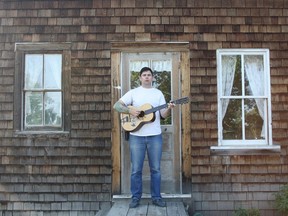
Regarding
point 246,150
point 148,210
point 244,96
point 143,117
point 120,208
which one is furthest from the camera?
point 244,96

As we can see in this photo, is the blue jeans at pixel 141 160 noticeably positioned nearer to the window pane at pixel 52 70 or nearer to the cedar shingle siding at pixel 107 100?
the cedar shingle siding at pixel 107 100

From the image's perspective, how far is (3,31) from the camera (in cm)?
551

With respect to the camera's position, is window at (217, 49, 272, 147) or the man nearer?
the man

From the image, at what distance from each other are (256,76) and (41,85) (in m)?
3.19

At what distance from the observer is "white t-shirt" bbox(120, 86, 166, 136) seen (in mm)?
4711

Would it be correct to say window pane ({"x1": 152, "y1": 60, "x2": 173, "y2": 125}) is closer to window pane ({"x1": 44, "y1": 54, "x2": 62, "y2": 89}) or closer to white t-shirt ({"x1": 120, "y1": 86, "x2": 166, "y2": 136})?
white t-shirt ({"x1": 120, "y1": 86, "x2": 166, "y2": 136})

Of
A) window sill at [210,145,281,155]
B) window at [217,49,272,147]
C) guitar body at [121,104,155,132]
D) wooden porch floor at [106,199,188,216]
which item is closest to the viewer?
wooden porch floor at [106,199,188,216]

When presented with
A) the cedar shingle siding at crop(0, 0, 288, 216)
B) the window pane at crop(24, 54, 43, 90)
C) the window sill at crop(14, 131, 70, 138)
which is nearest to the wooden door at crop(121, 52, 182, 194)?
the cedar shingle siding at crop(0, 0, 288, 216)

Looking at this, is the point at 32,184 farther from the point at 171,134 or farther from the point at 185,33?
the point at 185,33

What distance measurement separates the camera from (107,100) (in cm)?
537

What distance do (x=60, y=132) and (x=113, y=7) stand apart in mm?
1996

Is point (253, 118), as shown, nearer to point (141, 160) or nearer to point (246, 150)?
point (246, 150)

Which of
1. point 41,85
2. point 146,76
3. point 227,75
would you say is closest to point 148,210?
point 146,76

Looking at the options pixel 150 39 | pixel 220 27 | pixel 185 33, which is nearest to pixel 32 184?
pixel 150 39
